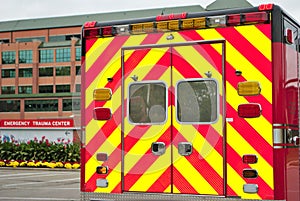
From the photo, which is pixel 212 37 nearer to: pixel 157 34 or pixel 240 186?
pixel 157 34

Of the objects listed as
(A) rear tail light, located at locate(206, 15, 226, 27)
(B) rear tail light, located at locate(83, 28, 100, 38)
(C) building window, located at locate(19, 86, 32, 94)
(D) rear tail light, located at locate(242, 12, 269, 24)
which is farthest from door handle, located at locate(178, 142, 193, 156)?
(C) building window, located at locate(19, 86, 32, 94)

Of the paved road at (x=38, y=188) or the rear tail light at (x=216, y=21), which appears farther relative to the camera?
the paved road at (x=38, y=188)

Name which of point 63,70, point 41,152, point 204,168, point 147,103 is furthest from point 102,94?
point 63,70

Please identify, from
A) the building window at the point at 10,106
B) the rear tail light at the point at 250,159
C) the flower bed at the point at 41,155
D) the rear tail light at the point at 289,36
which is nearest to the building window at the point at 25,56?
the building window at the point at 10,106

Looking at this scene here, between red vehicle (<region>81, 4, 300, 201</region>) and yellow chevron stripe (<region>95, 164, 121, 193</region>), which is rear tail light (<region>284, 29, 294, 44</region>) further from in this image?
yellow chevron stripe (<region>95, 164, 121, 193</region>)

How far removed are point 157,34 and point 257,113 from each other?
1.67 meters

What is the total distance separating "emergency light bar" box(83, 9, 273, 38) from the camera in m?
6.50

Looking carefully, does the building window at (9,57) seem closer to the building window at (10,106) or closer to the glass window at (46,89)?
the building window at (10,106)

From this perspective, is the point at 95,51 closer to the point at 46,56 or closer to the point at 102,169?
the point at 102,169

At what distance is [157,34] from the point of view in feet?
23.3

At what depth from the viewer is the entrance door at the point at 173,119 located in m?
6.67

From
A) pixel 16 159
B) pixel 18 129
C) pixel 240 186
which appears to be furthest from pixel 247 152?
pixel 18 129

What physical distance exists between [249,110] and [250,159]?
1.88 ft

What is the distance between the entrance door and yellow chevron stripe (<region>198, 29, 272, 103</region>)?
89 millimetres
